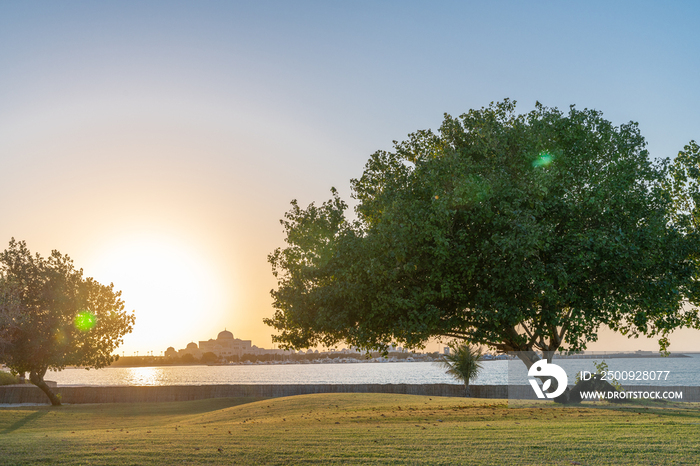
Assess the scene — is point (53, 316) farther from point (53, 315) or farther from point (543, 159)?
point (543, 159)

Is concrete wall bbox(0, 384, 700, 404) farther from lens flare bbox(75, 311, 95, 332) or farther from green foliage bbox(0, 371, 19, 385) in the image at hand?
green foliage bbox(0, 371, 19, 385)

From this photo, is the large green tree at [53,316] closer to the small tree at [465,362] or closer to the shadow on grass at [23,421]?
the shadow on grass at [23,421]

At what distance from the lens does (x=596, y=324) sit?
1881 centimetres

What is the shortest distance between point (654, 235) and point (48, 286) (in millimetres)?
33134

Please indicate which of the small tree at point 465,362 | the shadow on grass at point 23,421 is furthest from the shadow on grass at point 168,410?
the small tree at point 465,362

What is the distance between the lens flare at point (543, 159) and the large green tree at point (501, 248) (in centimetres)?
5

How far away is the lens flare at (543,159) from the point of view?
20156 millimetres

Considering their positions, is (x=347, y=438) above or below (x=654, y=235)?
below

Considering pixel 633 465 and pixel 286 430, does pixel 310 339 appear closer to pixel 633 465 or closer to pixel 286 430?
pixel 286 430

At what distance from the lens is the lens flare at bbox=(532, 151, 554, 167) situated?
2016 centimetres

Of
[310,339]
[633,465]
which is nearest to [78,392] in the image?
[310,339]

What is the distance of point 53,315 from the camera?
34.3 meters

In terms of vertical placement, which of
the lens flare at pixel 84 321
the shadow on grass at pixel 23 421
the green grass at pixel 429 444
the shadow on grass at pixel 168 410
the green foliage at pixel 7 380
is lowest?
the green foliage at pixel 7 380

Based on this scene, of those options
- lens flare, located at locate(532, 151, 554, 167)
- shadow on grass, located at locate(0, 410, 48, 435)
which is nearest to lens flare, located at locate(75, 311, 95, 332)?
shadow on grass, located at locate(0, 410, 48, 435)
